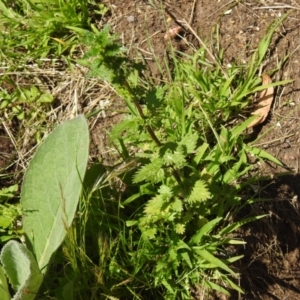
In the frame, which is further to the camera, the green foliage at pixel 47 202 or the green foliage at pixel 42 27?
the green foliage at pixel 42 27

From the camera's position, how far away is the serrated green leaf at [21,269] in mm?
2039

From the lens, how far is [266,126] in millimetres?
2695

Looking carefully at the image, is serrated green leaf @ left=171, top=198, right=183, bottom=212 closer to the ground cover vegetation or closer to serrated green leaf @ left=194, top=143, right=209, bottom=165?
the ground cover vegetation

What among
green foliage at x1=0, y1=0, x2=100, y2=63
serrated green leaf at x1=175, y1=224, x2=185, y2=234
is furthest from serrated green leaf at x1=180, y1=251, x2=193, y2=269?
green foliage at x1=0, y1=0, x2=100, y2=63

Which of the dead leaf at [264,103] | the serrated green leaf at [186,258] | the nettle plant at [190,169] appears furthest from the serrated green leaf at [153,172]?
the dead leaf at [264,103]

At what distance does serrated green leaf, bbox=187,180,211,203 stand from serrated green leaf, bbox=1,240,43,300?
61 cm

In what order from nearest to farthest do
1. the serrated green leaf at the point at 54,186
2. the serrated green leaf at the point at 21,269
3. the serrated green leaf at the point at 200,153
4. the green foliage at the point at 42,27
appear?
the serrated green leaf at the point at 21,269
the serrated green leaf at the point at 54,186
the serrated green leaf at the point at 200,153
the green foliage at the point at 42,27

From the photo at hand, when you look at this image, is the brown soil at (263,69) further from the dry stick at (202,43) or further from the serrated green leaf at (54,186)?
the serrated green leaf at (54,186)

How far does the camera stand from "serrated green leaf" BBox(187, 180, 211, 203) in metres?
2.20

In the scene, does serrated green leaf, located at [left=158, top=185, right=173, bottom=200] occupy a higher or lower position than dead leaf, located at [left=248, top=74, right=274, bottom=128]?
higher

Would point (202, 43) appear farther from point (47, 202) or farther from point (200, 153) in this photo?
point (47, 202)

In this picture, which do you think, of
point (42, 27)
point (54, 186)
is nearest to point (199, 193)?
point (54, 186)

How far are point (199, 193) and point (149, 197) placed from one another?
0.38m

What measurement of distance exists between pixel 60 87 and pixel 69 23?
0.31 m
